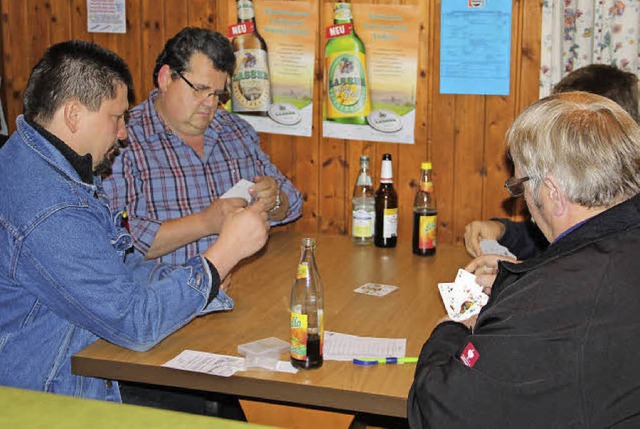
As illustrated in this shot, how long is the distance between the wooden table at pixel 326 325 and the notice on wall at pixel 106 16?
46.5 inches

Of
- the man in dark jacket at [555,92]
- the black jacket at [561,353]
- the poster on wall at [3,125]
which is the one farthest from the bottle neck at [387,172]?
the poster on wall at [3,125]

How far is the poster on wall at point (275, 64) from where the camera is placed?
3168mm

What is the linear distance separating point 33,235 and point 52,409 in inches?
27.2

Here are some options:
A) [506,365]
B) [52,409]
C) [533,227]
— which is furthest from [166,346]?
[533,227]

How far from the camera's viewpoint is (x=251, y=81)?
3252 millimetres

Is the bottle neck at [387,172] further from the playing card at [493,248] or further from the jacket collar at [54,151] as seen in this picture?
the jacket collar at [54,151]

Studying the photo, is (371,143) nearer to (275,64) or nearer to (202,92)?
(275,64)

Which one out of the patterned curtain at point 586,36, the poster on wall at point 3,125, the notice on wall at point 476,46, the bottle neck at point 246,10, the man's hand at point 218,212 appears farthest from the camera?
the poster on wall at point 3,125

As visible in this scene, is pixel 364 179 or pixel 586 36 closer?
pixel 586 36

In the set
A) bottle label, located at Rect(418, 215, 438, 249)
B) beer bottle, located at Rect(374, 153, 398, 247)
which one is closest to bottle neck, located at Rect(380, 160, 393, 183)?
beer bottle, located at Rect(374, 153, 398, 247)

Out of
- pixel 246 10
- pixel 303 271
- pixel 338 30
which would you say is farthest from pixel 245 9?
pixel 303 271

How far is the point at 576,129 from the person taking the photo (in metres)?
1.48

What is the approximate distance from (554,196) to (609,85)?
1.05 metres

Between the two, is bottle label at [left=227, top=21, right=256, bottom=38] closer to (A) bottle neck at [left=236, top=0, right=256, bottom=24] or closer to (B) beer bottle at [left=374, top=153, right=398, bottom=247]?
(A) bottle neck at [left=236, top=0, right=256, bottom=24]
